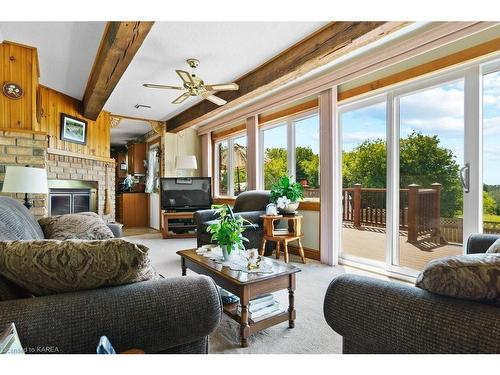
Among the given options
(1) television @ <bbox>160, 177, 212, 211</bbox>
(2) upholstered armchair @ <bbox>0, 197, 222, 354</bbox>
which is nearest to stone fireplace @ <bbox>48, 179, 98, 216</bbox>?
(1) television @ <bbox>160, 177, 212, 211</bbox>

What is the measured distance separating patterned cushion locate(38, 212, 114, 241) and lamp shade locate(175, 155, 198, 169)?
3.62 m

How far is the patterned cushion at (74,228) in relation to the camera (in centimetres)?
187

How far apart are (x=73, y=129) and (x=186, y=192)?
6.77 feet

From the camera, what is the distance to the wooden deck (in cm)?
266

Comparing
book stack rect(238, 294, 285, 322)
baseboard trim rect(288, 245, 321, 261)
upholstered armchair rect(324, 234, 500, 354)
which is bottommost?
baseboard trim rect(288, 245, 321, 261)

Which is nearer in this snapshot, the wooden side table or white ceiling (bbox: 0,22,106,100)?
white ceiling (bbox: 0,22,106,100)

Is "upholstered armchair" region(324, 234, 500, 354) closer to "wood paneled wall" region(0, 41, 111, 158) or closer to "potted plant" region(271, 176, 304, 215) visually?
"potted plant" region(271, 176, 304, 215)

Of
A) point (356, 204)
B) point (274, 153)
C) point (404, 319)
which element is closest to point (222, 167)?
point (274, 153)

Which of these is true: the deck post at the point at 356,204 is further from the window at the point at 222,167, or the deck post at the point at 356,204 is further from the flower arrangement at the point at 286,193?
the window at the point at 222,167

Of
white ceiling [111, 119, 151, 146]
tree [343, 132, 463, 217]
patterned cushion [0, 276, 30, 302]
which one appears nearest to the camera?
patterned cushion [0, 276, 30, 302]

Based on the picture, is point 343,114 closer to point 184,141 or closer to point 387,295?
point 387,295

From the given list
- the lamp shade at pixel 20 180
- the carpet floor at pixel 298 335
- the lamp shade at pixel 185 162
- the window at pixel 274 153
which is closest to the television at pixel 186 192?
the lamp shade at pixel 185 162
